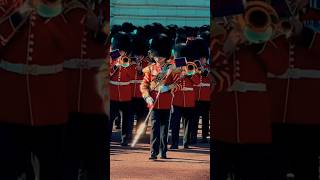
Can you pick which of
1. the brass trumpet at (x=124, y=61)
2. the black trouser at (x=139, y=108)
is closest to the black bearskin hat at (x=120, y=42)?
the brass trumpet at (x=124, y=61)

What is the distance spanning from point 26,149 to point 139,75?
7641mm

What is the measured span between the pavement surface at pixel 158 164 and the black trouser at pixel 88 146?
243 cm

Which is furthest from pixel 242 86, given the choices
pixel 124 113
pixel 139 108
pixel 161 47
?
pixel 139 108

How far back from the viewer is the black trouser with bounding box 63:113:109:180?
183 inches

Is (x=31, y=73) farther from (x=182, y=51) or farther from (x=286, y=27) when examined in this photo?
(x=182, y=51)

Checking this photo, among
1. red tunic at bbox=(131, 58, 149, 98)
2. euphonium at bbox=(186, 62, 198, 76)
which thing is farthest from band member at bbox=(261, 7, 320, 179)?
red tunic at bbox=(131, 58, 149, 98)

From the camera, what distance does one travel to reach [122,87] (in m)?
10.7

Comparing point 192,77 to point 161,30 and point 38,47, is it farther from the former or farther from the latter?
point 38,47

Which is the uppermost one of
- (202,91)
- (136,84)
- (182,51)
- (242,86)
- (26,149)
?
(182,51)

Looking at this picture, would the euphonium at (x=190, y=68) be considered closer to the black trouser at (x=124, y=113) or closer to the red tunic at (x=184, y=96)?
the red tunic at (x=184, y=96)

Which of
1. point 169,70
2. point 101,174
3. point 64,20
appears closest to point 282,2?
point 64,20

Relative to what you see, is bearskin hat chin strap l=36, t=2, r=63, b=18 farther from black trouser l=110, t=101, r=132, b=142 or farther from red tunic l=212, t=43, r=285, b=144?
black trouser l=110, t=101, r=132, b=142

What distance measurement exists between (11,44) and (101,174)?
1.17 meters

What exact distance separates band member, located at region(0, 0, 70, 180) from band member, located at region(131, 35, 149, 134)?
23.5 ft
